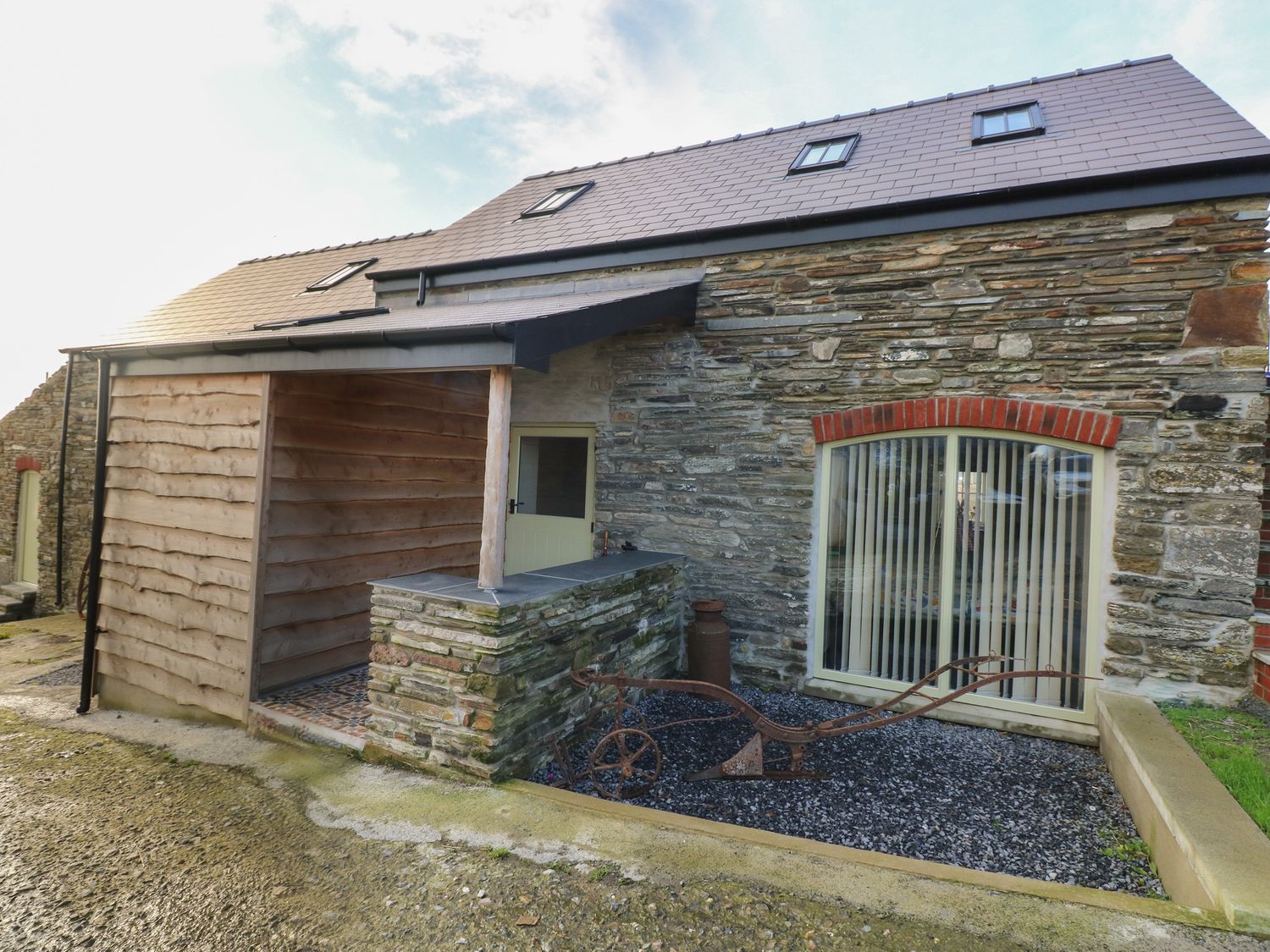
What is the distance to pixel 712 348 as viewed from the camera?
17.0ft

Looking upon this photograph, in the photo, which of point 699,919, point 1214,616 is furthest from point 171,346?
point 1214,616

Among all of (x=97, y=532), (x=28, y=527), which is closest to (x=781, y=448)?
(x=97, y=532)

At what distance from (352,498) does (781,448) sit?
143 inches

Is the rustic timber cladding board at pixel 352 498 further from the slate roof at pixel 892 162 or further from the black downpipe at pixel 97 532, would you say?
the black downpipe at pixel 97 532

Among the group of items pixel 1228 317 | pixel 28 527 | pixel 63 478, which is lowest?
pixel 28 527

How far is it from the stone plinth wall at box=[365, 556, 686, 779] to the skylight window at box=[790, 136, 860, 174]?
4.68 m

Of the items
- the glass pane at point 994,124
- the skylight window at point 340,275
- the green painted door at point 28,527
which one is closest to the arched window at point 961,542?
the glass pane at point 994,124

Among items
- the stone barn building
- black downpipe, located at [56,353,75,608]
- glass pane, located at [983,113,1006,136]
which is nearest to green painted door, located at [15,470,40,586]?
black downpipe, located at [56,353,75,608]

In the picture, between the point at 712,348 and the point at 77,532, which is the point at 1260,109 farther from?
the point at 77,532

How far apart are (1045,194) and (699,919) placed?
15.8 feet

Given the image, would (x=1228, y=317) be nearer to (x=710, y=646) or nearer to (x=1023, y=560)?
(x=1023, y=560)

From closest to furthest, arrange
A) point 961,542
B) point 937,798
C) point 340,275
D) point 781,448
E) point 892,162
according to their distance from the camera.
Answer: point 937,798 → point 961,542 → point 781,448 → point 892,162 → point 340,275

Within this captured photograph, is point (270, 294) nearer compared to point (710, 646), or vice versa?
Result: point (710, 646)

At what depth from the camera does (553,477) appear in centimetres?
627
